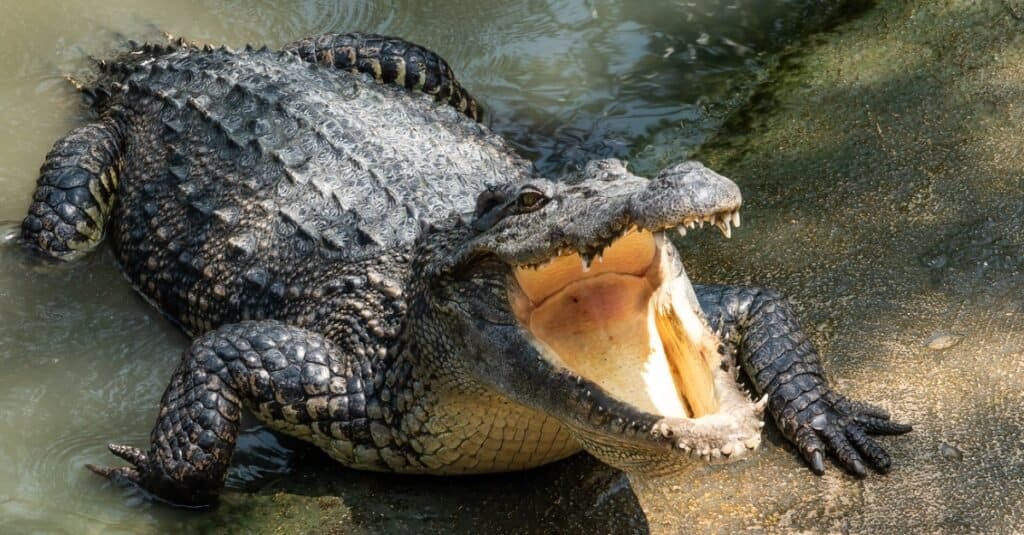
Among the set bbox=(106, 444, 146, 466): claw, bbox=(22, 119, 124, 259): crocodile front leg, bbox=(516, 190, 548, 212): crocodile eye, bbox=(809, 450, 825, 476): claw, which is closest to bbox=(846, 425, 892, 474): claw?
bbox=(809, 450, 825, 476): claw

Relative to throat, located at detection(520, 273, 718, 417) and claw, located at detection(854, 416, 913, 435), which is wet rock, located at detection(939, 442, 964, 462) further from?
throat, located at detection(520, 273, 718, 417)

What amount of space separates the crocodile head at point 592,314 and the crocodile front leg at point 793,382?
36.6 inches

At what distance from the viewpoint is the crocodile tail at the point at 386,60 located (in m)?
6.14

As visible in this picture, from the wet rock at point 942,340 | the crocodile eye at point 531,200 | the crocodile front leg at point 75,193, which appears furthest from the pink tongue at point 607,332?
the crocodile front leg at point 75,193

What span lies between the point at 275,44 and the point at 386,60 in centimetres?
149

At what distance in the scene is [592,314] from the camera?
3.62 metres

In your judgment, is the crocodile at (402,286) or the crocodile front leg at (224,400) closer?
the crocodile at (402,286)

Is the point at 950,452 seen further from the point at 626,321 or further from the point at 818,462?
the point at 626,321

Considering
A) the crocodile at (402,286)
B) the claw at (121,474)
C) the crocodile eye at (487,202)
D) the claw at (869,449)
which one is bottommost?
the claw at (121,474)

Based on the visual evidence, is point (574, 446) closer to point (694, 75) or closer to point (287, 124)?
point (287, 124)

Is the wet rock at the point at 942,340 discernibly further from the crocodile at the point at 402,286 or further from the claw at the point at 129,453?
the claw at the point at 129,453

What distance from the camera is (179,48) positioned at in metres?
6.39

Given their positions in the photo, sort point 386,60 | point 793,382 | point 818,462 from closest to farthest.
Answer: point 818,462, point 793,382, point 386,60

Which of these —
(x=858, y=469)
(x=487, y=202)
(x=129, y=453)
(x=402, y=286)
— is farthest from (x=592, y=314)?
(x=129, y=453)
